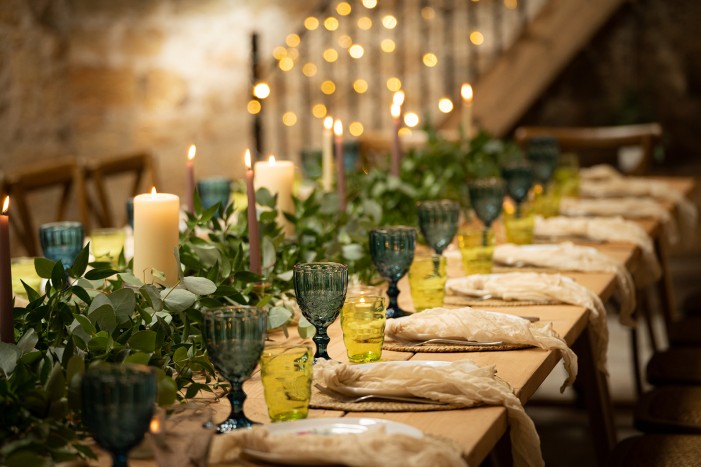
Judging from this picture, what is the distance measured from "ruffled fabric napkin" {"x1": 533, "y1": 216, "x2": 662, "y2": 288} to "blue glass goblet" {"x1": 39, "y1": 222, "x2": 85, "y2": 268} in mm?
1188

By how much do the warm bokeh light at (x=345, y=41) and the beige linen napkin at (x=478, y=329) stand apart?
14.9 feet

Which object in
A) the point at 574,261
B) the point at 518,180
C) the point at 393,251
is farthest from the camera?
the point at 518,180

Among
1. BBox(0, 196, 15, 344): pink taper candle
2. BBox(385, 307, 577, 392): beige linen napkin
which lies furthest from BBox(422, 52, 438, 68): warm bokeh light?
BBox(0, 196, 15, 344): pink taper candle

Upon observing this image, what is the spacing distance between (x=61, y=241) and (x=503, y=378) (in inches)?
42.4

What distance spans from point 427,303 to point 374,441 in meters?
0.76

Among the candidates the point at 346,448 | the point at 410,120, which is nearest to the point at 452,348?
the point at 346,448

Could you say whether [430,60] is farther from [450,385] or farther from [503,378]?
[450,385]

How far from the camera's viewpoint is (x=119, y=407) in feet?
3.36

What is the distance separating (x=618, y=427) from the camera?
3.56 meters

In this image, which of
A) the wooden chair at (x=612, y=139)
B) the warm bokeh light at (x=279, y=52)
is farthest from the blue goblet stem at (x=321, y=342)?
the warm bokeh light at (x=279, y=52)

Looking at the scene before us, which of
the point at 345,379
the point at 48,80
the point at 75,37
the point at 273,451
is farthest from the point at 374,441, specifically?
the point at 75,37

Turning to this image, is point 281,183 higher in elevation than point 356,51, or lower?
lower

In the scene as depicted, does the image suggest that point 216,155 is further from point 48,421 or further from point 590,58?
point 48,421

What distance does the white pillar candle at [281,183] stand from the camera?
212 centimetres
